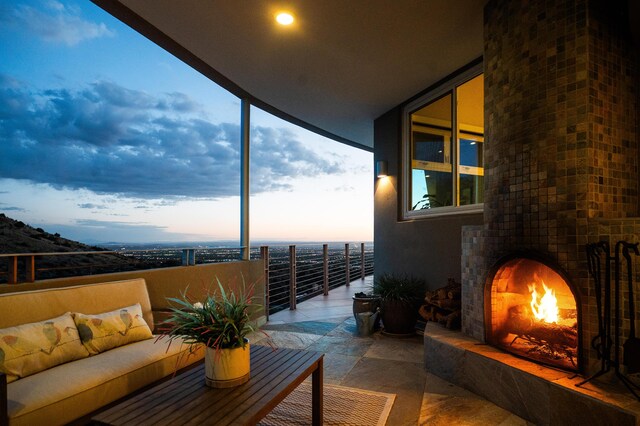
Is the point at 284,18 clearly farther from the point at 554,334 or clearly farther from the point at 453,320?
the point at 554,334

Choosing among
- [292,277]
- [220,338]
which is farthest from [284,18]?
[292,277]

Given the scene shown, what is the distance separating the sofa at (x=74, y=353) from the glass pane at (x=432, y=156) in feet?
10.3

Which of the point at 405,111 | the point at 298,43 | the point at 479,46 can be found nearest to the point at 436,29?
the point at 479,46

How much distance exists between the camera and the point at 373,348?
3.67m

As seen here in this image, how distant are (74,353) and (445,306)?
290 cm

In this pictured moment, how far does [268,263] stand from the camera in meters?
5.04

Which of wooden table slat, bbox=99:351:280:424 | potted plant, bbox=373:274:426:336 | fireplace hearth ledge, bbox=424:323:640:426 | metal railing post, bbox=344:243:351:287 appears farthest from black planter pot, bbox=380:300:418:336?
metal railing post, bbox=344:243:351:287

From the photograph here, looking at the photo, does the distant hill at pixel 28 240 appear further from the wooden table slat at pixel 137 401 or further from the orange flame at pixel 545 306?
the orange flame at pixel 545 306

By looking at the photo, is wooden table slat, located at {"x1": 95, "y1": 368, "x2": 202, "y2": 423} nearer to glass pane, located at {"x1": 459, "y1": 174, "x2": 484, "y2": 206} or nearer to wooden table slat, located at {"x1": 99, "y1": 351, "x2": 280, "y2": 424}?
wooden table slat, located at {"x1": 99, "y1": 351, "x2": 280, "y2": 424}

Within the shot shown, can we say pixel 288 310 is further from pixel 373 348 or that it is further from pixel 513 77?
pixel 513 77

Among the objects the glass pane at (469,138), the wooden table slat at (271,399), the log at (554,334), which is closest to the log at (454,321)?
the log at (554,334)

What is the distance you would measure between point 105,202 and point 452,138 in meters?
3.74

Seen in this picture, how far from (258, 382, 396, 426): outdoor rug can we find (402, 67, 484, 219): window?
2.16m

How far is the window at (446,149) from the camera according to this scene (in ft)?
12.8
